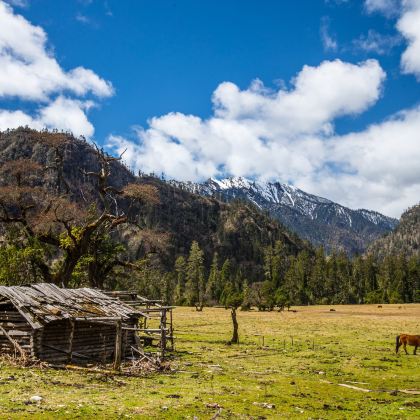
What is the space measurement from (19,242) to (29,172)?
9.19m

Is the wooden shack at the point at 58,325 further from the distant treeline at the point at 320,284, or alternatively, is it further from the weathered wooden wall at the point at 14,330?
the distant treeline at the point at 320,284

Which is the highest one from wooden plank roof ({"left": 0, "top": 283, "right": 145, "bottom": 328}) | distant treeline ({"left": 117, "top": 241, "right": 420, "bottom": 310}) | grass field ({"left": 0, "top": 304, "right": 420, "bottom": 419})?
distant treeline ({"left": 117, "top": 241, "right": 420, "bottom": 310})

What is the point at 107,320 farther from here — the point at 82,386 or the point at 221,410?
the point at 221,410

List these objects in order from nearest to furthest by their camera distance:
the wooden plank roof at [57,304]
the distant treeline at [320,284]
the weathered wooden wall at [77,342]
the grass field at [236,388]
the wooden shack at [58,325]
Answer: the grass field at [236,388]
the wooden shack at [58,325]
the wooden plank roof at [57,304]
the weathered wooden wall at [77,342]
the distant treeline at [320,284]

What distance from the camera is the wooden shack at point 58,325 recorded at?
26938 millimetres

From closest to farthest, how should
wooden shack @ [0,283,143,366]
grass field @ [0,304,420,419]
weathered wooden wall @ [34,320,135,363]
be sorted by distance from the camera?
grass field @ [0,304,420,419]
wooden shack @ [0,283,143,366]
weathered wooden wall @ [34,320,135,363]

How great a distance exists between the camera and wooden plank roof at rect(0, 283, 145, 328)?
27188 mm

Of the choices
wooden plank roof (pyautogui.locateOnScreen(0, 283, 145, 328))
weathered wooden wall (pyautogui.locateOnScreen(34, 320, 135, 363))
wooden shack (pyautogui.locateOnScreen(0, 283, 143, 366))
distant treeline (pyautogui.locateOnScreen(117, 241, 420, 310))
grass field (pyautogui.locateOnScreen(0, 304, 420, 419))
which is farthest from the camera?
distant treeline (pyautogui.locateOnScreen(117, 241, 420, 310))

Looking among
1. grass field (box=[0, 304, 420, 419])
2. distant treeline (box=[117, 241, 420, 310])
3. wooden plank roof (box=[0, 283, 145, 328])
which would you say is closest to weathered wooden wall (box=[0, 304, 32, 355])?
wooden plank roof (box=[0, 283, 145, 328])

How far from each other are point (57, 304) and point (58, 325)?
1441 mm

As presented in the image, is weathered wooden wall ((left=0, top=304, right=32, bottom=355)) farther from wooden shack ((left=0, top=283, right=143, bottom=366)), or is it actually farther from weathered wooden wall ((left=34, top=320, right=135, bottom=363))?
weathered wooden wall ((left=34, top=320, right=135, bottom=363))

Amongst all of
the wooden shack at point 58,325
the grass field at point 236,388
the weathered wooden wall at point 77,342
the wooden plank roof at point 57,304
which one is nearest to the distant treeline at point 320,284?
the grass field at point 236,388

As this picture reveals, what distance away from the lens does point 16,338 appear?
1092 inches

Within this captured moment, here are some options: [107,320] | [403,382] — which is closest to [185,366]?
[107,320]
